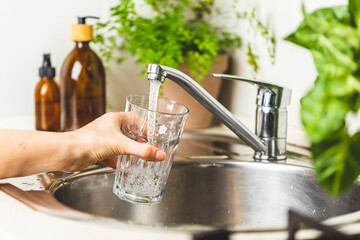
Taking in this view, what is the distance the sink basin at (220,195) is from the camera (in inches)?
39.3

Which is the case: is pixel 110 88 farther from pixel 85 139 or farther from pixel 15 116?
pixel 85 139

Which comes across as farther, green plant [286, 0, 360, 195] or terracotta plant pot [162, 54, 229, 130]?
terracotta plant pot [162, 54, 229, 130]

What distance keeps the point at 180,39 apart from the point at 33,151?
1.86 feet

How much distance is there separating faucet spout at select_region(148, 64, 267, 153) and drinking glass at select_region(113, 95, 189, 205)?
69 mm

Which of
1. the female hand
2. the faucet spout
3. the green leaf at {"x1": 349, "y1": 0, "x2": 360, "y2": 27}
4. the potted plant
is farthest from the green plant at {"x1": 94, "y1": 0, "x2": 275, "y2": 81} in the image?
the green leaf at {"x1": 349, "y1": 0, "x2": 360, "y2": 27}

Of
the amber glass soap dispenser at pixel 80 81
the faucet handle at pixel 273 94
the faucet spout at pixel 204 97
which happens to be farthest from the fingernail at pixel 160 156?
the amber glass soap dispenser at pixel 80 81

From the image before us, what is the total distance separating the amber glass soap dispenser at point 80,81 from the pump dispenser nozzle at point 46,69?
28 millimetres

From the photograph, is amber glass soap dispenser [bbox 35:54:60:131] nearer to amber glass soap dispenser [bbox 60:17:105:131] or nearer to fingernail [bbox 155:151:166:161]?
amber glass soap dispenser [bbox 60:17:105:131]

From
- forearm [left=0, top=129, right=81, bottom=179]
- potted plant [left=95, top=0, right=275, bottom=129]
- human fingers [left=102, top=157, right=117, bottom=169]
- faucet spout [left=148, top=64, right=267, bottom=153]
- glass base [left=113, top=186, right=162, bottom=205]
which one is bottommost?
glass base [left=113, top=186, right=162, bottom=205]

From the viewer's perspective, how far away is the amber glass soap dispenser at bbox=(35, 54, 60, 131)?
1.33 meters

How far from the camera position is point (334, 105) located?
0.50 metres

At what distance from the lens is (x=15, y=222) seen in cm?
68

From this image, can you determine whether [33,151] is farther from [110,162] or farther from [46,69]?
[46,69]

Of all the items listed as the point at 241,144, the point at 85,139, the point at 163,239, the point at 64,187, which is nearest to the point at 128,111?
the point at 85,139
